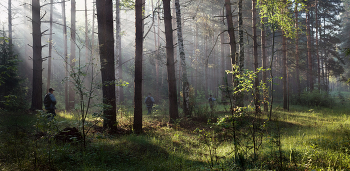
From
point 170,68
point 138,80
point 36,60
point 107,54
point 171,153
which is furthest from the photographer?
point 36,60

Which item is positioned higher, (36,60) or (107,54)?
(36,60)

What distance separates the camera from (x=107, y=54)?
7.44 m

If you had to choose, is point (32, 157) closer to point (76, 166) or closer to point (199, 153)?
point (76, 166)

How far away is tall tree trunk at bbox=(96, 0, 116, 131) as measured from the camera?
7309mm

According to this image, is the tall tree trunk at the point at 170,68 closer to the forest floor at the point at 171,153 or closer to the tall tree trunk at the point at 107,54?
the forest floor at the point at 171,153

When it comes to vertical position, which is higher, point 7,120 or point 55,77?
point 55,77

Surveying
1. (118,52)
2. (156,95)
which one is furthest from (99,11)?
(156,95)

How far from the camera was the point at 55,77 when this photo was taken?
32031mm

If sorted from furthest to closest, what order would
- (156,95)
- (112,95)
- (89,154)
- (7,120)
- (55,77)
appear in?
(55,77), (156,95), (7,120), (112,95), (89,154)

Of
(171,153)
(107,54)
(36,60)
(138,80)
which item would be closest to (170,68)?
(138,80)

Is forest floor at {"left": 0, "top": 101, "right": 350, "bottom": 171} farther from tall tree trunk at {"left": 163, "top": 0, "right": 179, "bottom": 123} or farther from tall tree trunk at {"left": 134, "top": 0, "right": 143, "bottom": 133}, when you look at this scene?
tall tree trunk at {"left": 163, "top": 0, "right": 179, "bottom": 123}

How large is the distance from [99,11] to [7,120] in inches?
264

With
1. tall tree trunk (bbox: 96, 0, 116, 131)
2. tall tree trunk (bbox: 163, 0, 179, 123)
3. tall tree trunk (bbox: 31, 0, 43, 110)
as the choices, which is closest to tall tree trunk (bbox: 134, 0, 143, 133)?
tall tree trunk (bbox: 96, 0, 116, 131)

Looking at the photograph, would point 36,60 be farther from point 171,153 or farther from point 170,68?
point 171,153
